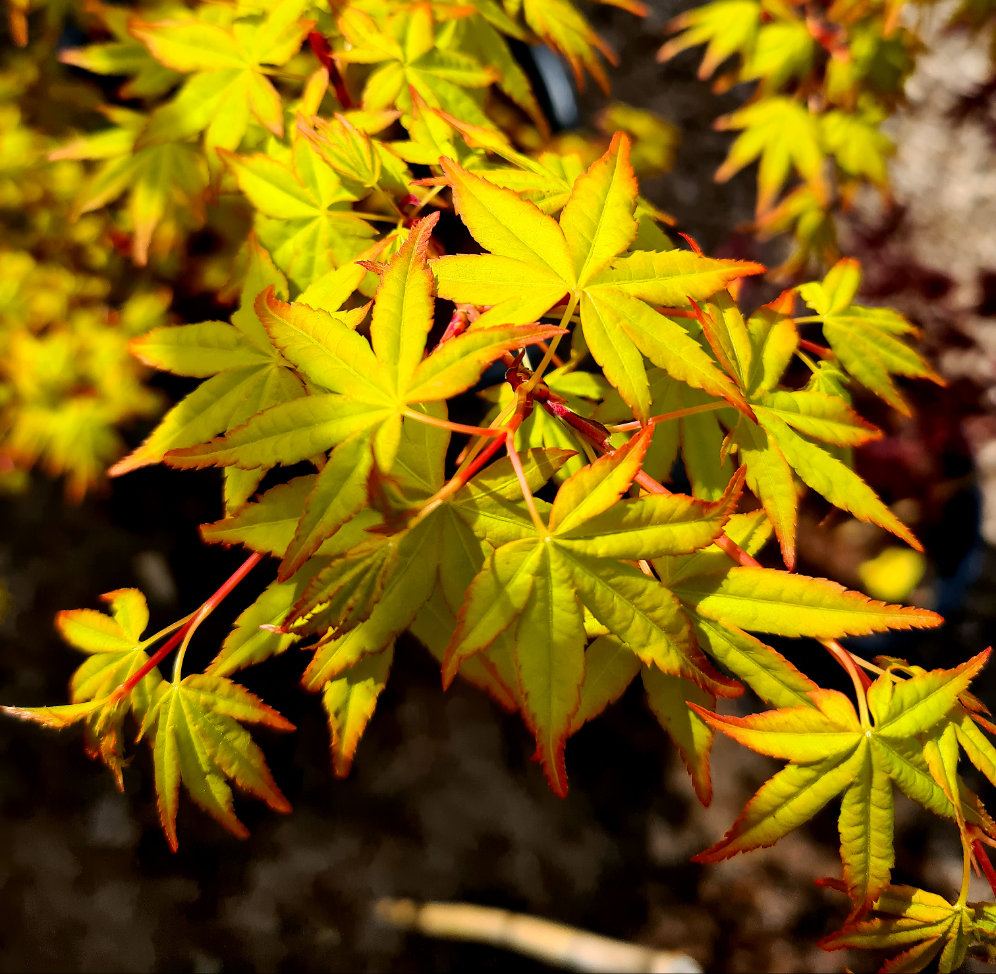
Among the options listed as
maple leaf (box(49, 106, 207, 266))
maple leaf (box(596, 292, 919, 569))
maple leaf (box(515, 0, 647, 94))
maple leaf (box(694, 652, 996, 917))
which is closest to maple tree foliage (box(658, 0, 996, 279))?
maple leaf (box(515, 0, 647, 94))

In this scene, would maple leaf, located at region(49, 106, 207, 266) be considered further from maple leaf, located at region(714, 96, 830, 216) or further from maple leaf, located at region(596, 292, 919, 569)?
maple leaf, located at region(714, 96, 830, 216)

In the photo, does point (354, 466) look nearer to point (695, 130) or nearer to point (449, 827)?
Result: point (449, 827)

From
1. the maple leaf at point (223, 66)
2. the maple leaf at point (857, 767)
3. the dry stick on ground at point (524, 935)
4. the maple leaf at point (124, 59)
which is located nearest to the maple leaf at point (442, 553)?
the maple leaf at point (857, 767)

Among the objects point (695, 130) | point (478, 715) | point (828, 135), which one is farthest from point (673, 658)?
point (695, 130)

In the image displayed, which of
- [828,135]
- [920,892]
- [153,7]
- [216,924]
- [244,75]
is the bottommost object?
[216,924]

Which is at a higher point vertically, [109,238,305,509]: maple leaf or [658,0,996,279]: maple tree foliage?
[658,0,996,279]: maple tree foliage

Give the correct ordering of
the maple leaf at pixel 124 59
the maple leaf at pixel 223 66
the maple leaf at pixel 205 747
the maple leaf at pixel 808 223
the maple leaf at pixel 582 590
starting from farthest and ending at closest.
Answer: the maple leaf at pixel 808 223 → the maple leaf at pixel 124 59 → the maple leaf at pixel 223 66 → the maple leaf at pixel 205 747 → the maple leaf at pixel 582 590

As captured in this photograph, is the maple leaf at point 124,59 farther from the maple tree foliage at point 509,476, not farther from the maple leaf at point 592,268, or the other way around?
the maple leaf at point 592,268
